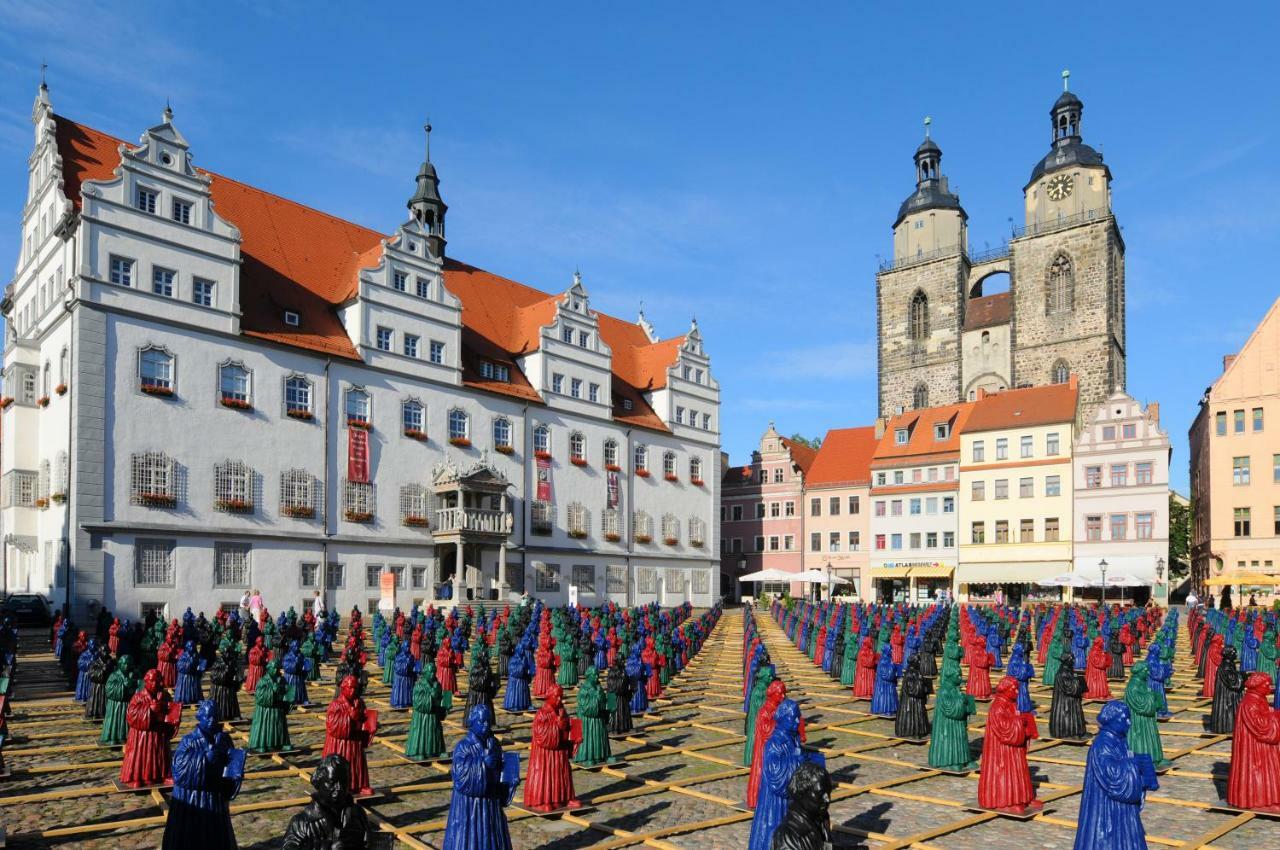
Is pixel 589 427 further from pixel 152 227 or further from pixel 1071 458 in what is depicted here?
pixel 1071 458

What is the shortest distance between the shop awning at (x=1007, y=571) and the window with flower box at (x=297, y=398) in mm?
37968

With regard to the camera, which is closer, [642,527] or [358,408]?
[358,408]

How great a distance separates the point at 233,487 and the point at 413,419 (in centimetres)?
839

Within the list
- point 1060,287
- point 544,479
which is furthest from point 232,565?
point 1060,287

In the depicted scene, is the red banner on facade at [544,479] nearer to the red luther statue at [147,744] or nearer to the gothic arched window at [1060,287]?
the red luther statue at [147,744]

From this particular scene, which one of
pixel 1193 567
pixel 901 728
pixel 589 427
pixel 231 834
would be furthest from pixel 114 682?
pixel 1193 567

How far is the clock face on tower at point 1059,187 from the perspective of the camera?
74188 millimetres

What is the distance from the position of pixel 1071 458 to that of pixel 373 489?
1495 inches

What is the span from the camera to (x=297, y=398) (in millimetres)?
36656

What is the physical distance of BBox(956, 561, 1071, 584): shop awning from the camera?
177 feet

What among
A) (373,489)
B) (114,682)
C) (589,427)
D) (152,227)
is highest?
(152,227)

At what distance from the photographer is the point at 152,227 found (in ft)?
108

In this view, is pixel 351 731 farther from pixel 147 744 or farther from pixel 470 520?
pixel 470 520

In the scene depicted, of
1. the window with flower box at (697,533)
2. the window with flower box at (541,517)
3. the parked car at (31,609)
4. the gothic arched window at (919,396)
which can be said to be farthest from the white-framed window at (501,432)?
the gothic arched window at (919,396)
